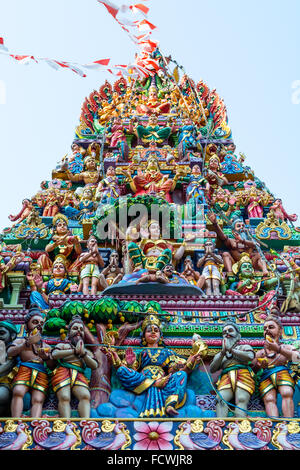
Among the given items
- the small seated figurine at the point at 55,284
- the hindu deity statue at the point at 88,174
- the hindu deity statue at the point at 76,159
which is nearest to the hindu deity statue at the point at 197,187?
the hindu deity statue at the point at 88,174

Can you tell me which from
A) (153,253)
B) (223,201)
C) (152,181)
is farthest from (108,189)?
(153,253)

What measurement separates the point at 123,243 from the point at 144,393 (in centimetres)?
616

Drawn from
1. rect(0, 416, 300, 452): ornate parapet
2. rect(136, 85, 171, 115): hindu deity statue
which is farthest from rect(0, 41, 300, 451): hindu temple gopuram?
rect(136, 85, 171, 115): hindu deity statue

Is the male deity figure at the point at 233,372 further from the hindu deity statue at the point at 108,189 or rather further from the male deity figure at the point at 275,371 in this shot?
the hindu deity statue at the point at 108,189

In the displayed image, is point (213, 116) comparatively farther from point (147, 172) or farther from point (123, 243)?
point (123, 243)

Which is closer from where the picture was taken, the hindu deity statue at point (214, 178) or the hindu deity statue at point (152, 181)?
the hindu deity statue at point (152, 181)

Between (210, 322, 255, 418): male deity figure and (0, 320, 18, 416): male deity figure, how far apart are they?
3148 mm

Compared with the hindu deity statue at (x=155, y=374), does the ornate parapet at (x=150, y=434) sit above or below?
below

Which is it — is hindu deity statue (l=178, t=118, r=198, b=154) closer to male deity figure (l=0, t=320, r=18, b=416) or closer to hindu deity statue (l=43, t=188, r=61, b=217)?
hindu deity statue (l=43, t=188, r=61, b=217)

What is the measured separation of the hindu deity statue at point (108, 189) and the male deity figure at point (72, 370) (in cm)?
709

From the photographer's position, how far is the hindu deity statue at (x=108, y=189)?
19016 millimetres

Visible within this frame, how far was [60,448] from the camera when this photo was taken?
32.9 ft

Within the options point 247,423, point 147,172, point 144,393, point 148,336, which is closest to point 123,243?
point 147,172

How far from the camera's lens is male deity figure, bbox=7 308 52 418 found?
1115 centimetres
